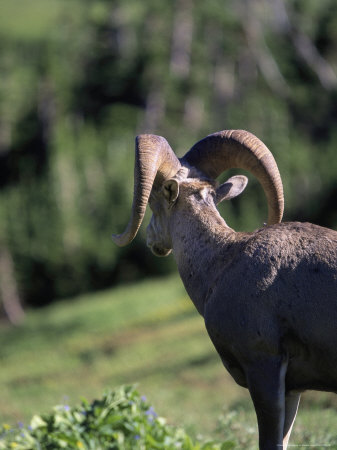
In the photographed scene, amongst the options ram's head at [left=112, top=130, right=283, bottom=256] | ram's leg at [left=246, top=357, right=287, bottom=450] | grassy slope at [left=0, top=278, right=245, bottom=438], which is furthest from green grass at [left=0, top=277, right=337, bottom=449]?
ram's head at [left=112, top=130, right=283, bottom=256]

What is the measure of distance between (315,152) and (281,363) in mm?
50022

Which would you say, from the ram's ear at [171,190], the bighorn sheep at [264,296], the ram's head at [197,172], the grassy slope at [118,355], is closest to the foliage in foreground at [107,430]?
the bighorn sheep at [264,296]

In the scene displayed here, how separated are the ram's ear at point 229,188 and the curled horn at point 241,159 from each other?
Result: 0.53ft

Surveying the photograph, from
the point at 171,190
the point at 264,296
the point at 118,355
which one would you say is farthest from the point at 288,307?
the point at 118,355

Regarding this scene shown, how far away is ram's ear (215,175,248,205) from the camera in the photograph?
775cm

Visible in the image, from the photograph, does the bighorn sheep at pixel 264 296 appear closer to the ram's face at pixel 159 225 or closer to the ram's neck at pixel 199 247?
the ram's neck at pixel 199 247

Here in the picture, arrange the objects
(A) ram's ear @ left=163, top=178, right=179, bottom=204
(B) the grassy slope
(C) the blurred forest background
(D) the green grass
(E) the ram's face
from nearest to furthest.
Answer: (A) ram's ear @ left=163, top=178, right=179, bottom=204 → (E) the ram's face → (D) the green grass → (B) the grassy slope → (C) the blurred forest background

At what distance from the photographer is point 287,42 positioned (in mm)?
71750

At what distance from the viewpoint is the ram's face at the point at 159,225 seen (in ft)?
25.0

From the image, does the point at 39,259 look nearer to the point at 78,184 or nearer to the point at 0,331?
the point at 78,184

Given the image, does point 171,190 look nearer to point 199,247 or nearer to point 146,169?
point 146,169

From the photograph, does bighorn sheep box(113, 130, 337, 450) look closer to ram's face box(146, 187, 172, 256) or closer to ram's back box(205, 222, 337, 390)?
ram's back box(205, 222, 337, 390)

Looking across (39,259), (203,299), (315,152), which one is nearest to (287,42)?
(315,152)

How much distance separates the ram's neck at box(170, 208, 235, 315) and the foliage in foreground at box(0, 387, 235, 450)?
120 cm
